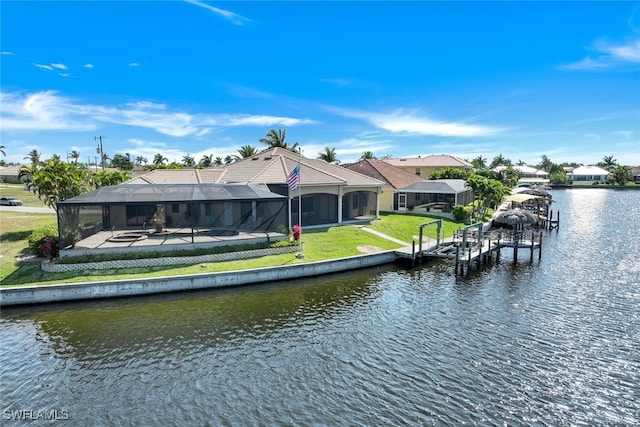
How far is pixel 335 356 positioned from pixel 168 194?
50.5 ft

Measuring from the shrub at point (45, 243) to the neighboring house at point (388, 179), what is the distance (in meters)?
29.7

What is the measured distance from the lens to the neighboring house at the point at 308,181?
2922 cm

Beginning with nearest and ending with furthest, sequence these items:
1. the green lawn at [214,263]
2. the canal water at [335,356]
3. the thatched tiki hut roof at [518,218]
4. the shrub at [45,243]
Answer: the canal water at [335,356] < the green lawn at [214,263] < the shrub at [45,243] < the thatched tiki hut roof at [518,218]

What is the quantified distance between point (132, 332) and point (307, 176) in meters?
19.0

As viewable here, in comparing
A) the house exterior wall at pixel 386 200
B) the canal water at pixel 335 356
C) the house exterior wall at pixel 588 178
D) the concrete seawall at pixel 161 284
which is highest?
the house exterior wall at pixel 588 178

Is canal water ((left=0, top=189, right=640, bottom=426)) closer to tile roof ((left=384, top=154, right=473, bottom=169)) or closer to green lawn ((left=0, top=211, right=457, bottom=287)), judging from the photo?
green lawn ((left=0, top=211, right=457, bottom=287))

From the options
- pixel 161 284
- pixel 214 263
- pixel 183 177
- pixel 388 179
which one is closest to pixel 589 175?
pixel 388 179

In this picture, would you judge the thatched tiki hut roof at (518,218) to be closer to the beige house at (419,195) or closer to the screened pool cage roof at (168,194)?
the beige house at (419,195)

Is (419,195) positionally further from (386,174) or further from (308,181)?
(308,181)

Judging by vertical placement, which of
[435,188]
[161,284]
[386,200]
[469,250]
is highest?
[435,188]

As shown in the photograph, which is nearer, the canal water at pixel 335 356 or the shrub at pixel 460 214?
the canal water at pixel 335 356

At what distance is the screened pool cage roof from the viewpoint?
20250mm

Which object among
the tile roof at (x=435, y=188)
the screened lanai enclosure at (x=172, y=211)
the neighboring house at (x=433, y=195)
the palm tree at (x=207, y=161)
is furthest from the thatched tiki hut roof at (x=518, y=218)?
the palm tree at (x=207, y=161)

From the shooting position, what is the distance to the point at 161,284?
17.5 m
